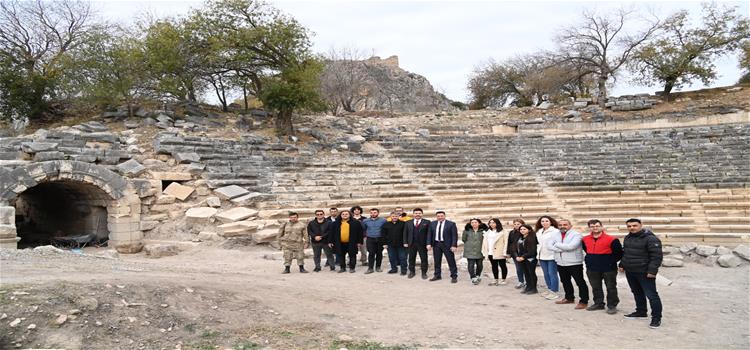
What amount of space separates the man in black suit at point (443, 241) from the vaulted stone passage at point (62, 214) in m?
7.89

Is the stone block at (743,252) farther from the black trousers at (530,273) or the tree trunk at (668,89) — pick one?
the tree trunk at (668,89)

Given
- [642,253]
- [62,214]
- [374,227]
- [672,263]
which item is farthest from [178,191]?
[672,263]

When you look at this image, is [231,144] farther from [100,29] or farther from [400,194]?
[100,29]

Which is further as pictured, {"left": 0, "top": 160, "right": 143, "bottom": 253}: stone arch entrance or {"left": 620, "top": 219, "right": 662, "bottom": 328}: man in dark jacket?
{"left": 0, "top": 160, "right": 143, "bottom": 253}: stone arch entrance

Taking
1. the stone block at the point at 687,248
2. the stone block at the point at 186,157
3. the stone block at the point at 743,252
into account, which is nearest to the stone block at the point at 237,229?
the stone block at the point at 186,157

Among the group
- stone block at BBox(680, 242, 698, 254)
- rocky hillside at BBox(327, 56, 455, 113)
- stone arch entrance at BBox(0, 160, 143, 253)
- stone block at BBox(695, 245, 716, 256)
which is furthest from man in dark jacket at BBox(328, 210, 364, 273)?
rocky hillside at BBox(327, 56, 455, 113)

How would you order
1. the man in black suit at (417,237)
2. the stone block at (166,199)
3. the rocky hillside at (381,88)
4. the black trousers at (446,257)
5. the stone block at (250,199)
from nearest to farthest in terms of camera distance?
the black trousers at (446,257)
the man in black suit at (417,237)
the stone block at (166,199)
the stone block at (250,199)
the rocky hillside at (381,88)

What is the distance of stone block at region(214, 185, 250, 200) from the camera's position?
12.9 m

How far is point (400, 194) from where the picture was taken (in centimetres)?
1522

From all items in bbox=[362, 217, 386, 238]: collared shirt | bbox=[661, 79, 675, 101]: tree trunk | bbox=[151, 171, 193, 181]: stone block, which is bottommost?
bbox=[362, 217, 386, 238]: collared shirt

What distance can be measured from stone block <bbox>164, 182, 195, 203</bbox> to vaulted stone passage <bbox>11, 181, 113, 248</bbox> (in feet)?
5.04

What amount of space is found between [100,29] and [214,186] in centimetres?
1218

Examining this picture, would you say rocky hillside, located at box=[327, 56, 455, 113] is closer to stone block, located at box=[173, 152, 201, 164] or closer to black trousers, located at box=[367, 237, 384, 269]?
stone block, located at box=[173, 152, 201, 164]

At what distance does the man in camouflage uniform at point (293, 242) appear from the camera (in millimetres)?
9094
